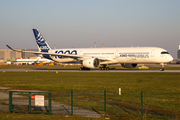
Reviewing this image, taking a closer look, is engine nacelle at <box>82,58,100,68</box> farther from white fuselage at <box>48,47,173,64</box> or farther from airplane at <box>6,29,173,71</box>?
white fuselage at <box>48,47,173,64</box>

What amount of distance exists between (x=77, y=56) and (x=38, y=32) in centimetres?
1536

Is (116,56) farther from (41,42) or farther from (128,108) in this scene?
(128,108)

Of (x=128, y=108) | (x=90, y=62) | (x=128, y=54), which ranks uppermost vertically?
(x=128, y=54)

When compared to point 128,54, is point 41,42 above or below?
above

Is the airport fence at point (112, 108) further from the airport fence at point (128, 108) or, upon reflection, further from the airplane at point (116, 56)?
the airplane at point (116, 56)

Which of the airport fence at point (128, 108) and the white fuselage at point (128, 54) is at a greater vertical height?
the white fuselage at point (128, 54)

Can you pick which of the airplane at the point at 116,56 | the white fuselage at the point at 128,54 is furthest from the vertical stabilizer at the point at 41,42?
the white fuselage at the point at 128,54

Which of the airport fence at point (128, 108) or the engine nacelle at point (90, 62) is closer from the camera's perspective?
the airport fence at point (128, 108)

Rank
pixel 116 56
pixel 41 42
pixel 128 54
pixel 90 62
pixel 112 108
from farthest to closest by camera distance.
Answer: pixel 41 42 → pixel 116 56 → pixel 90 62 → pixel 128 54 → pixel 112 108

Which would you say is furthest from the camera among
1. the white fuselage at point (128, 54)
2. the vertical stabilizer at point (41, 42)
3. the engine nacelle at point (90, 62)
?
the vertical stabilizer at point (41, 42)

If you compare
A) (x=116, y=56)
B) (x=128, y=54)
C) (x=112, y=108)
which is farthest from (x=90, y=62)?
(x=112, y=108)

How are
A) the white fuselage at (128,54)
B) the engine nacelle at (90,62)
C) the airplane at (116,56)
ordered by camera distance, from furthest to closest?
the engine nacelle at (90,62), the airplane at (116,56), the white fuselage at (128,54)

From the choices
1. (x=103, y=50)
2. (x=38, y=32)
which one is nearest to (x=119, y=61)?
(x=103, y=50)

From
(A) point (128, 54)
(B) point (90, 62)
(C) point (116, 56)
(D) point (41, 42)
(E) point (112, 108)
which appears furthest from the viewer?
(D) point (41, 42)
